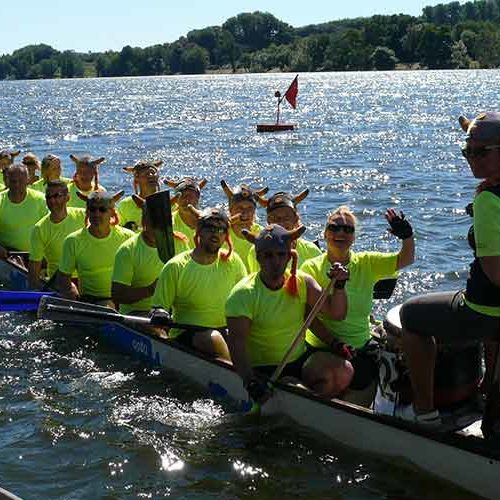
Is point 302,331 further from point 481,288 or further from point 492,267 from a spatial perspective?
point 492,267

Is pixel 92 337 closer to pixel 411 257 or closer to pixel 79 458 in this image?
pixel 79 458

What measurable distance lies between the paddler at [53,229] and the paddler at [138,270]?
1.95 m

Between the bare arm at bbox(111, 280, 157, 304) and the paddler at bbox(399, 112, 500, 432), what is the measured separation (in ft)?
14.5

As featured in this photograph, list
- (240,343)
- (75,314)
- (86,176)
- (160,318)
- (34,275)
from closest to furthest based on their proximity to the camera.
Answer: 1. (240,343)
2. (160,318)
3. (75,314)
4. (34,275)
5. (86,176)

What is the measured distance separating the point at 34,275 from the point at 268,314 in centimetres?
496

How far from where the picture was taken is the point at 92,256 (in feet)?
37.4

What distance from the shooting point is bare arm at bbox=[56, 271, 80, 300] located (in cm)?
1139

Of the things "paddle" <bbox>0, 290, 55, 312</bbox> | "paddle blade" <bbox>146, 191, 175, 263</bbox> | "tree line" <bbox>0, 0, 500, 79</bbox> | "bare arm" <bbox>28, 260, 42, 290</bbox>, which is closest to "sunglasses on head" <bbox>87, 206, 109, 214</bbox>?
"paddle blade" <bbox>146, 191, 175, 263</bbox>

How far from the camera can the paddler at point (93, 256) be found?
11.4 metres

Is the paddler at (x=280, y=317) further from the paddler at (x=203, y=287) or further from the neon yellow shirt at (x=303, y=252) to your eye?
the neon yellow shirt at (x=303, y=252)

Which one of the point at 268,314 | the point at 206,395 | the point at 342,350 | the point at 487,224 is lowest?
the point at 206,395

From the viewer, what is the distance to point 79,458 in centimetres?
862

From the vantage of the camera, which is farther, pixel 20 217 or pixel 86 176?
pixel 20 217

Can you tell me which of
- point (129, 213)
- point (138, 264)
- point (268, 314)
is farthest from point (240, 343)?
point (129, 213)
